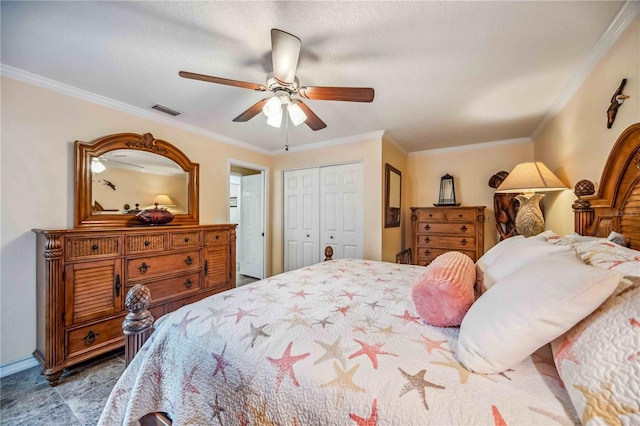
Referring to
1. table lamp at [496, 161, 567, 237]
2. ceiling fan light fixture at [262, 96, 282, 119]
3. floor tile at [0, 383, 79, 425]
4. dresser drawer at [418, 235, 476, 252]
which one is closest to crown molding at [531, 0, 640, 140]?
table lamp at [496, 161, 567, 237]

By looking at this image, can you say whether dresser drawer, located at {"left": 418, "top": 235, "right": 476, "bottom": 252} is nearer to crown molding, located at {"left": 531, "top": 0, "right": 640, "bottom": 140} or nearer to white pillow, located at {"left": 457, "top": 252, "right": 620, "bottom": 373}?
crown molding, located at {"left": 531, "top": 0, "right": 640, "bottom": 140}

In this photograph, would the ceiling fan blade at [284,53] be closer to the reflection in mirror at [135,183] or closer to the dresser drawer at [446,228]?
the reflection in mirror at [135,183]

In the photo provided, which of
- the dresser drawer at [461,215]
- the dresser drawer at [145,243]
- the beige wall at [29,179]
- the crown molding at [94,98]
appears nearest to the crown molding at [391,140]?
the dresser drawer at [461,215]

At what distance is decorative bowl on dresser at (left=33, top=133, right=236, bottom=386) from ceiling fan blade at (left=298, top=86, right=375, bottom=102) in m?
1.95

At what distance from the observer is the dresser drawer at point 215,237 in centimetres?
288

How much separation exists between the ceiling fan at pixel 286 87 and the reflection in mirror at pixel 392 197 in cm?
181

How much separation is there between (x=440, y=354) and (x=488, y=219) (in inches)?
141

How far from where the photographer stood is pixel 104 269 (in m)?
2.08

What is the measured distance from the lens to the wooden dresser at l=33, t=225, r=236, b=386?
1811 millimetres

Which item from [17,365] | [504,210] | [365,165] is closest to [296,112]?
[365,165]

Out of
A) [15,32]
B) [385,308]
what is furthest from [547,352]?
[15,32]

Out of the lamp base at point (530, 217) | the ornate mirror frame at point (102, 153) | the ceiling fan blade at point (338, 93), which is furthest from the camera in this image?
the lamp base at point (530, 217)

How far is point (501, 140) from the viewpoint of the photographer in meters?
3.50

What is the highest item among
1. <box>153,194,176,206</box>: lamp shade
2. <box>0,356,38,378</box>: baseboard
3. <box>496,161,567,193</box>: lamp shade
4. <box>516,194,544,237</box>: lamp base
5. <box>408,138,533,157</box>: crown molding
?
<box>408,138,533,157</box>: crown molding
